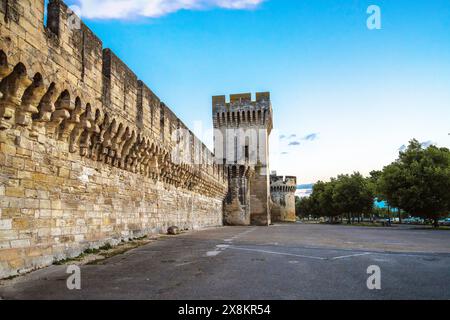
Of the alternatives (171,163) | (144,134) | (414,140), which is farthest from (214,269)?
(414,140)

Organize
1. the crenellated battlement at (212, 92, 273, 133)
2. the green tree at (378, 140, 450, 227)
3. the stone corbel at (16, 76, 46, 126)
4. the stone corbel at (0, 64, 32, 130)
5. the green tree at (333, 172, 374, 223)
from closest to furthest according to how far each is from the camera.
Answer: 1. the stone corbel at (0, 64, 32, 130)
2. the stone corbel at (16, 76, 46, 126)
3. the green tree at (378, 140, 450, 227)
4. the crenellated battlement at (212, 92, 273, 133)
5. the green tree at (333, 172, 374, 223)

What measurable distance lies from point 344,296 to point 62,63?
667 centimetres

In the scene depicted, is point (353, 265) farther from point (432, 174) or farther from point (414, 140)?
point (414, 140)

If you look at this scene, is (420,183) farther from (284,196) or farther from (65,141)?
(284,196)

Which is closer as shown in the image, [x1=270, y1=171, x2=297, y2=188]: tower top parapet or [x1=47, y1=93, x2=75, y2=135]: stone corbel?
[x1=47, y1=93, x2=75, y2=135]: stone corbel

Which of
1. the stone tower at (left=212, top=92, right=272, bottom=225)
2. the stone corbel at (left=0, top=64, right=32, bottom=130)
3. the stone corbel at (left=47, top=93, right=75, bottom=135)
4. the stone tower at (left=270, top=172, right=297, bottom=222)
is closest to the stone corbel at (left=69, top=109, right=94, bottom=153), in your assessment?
the stone corbel at (left=47, top=93, right=75, bottom=135)

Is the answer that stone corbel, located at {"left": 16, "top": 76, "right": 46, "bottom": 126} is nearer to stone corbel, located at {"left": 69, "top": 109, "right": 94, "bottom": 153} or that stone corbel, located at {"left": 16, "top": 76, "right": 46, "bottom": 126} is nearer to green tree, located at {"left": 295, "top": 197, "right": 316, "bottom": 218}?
stone corbel, located at {"left": 69, "top": 109, "right": 94, "bottom": 153}

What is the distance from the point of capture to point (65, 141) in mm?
7738

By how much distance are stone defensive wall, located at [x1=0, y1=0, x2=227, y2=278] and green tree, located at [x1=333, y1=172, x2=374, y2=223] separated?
128 feet

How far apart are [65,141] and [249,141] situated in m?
29.8

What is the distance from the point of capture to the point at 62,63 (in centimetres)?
726

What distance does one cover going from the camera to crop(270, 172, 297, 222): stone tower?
5981 cm

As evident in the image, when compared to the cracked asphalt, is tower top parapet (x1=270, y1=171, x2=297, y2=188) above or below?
above

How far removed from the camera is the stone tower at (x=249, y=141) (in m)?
34.7
